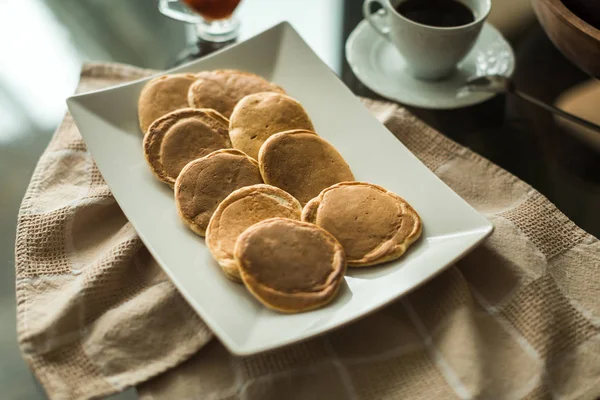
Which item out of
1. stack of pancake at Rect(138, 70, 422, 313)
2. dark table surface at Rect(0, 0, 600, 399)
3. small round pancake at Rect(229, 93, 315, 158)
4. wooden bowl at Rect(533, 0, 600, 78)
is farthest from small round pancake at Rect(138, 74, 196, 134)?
wooden bowl at Rect(533, 0, 600, 78)

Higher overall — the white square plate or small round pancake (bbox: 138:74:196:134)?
small round pancake (bbox: 138:74:196:134)

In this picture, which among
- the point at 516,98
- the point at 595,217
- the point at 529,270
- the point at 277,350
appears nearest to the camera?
the point at 277,350

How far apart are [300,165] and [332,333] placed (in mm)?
253

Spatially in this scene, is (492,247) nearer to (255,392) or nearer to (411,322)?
(411,322)

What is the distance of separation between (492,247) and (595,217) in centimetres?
23

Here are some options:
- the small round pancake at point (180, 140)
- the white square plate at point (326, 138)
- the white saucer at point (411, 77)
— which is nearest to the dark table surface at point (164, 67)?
the white saucer at point (411, 77)

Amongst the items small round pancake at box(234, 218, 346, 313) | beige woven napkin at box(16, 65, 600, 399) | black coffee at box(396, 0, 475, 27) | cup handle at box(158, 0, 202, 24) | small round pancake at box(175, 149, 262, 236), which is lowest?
beige woven napkin at box(16, 65, 600, 399)

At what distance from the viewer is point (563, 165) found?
42.8 inches

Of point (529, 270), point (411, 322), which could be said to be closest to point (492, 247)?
point (529, 270)

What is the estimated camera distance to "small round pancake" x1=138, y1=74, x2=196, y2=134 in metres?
1.02

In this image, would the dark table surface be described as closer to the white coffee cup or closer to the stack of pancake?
the white coffee cup

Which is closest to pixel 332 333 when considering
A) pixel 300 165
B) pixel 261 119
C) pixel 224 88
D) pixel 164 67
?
pixel 300 165

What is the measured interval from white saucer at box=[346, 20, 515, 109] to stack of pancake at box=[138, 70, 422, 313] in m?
0.25

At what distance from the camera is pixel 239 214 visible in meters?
0.85
